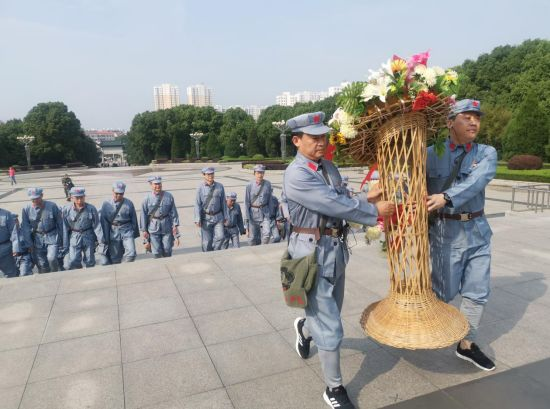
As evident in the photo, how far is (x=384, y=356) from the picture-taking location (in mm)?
3334

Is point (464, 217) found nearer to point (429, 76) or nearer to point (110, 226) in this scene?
point (429, 76)

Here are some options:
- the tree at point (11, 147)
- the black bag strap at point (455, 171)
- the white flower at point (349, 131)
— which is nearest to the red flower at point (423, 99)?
the white flower at point (349, 131)

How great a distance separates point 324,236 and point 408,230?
53cm

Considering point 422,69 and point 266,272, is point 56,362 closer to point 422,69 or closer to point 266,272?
point 266,272

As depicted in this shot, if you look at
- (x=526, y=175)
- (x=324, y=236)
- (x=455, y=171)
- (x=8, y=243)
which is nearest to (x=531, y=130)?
(x=526, y=175)

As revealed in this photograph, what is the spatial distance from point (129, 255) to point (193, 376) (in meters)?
4.31

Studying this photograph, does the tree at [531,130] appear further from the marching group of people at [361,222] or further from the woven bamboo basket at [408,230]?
the woven bamboo basket at [408,230]

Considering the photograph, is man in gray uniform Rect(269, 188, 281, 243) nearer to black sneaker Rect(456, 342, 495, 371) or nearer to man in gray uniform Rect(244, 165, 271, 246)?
man in gray uniform Rect(244, 165, 271, 246)

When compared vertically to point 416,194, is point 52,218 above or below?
below

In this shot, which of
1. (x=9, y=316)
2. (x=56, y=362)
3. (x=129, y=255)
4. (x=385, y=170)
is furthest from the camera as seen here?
(x=129, y=255)

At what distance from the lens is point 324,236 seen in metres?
2.77

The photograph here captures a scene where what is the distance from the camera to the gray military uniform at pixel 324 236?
8.47 feet

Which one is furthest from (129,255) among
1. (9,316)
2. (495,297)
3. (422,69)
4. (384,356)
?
(422,69)

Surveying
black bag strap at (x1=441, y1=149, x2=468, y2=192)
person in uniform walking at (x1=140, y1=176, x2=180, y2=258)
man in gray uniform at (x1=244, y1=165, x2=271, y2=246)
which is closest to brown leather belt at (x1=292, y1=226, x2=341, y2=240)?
black bag strap at (x1=441, y1=149, x2=468, y2=192)
